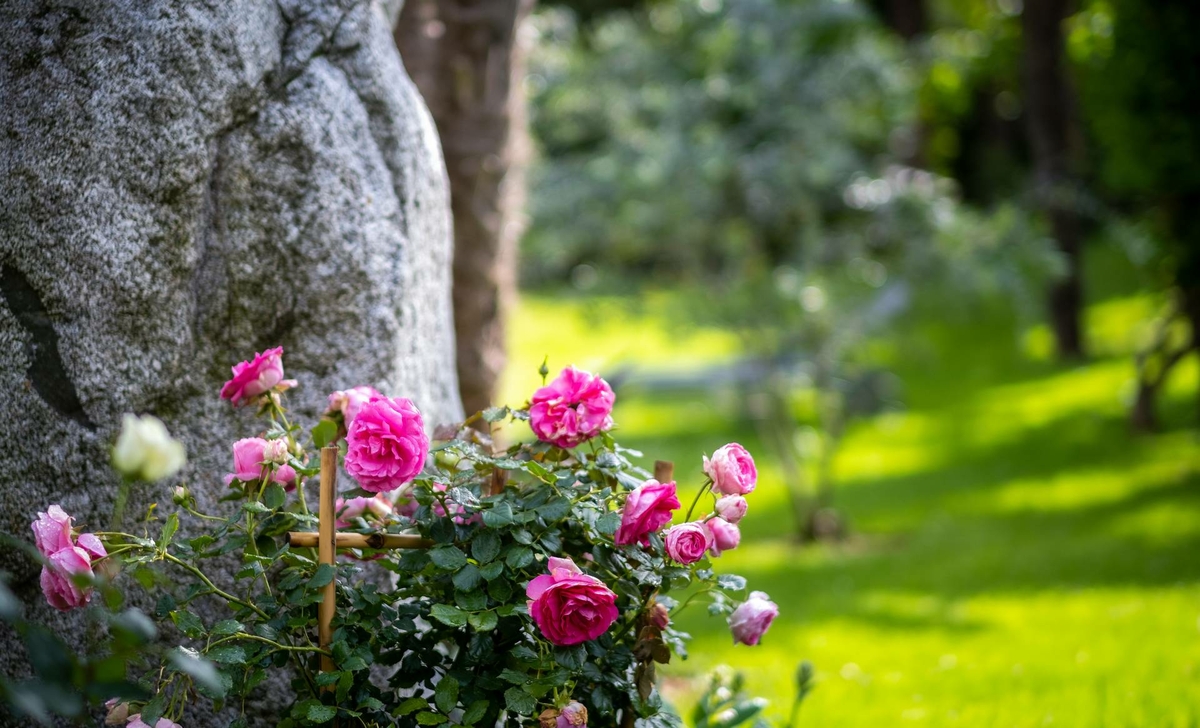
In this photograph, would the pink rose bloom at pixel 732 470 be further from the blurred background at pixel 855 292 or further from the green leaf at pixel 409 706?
the blurred background at pixel 855 292

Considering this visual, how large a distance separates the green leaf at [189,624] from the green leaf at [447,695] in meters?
0.39

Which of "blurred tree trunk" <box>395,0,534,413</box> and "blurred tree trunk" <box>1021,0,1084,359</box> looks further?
"blurred tree trunk" <box>1021,0,1084,359</box>

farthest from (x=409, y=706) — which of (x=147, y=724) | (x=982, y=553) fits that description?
(x=982, y=553)

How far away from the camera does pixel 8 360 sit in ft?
6.32

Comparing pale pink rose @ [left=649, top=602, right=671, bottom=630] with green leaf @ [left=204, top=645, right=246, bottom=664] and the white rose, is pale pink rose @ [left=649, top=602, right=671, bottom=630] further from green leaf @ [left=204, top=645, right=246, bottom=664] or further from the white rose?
the white rose

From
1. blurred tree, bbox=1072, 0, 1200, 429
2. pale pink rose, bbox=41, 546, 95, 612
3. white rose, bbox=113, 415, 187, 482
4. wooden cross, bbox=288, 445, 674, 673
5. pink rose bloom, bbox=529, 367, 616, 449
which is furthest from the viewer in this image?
blurred tree, bbox=1072, 0, 1200, 429

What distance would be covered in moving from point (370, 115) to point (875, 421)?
9233mm

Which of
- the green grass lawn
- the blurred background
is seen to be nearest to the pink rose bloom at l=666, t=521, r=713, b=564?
the green grass lawn

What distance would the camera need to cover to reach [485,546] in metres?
1.73

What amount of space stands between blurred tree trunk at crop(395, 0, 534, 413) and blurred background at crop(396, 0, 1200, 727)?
0.5 inches

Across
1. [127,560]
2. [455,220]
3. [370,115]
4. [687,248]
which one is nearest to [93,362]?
[127,560]

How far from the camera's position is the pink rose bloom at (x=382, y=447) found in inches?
66.7

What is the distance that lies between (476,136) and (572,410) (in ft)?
8.22

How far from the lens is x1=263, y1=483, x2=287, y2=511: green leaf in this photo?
1745mm
